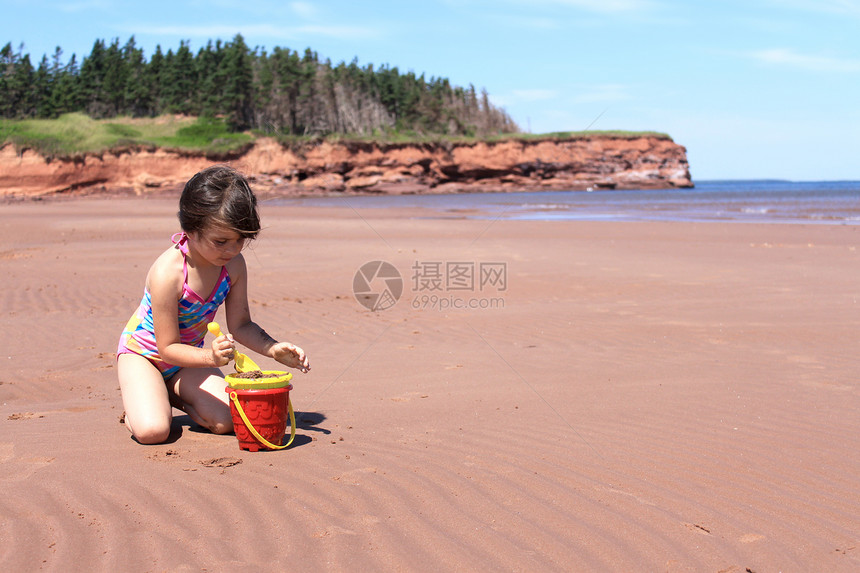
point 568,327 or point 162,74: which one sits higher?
point 162,74

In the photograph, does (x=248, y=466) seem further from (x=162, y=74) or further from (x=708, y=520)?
(x=162, y=74)

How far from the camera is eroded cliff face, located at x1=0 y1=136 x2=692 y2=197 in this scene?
48.8 meters

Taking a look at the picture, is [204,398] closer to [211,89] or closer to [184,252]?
[184,252]

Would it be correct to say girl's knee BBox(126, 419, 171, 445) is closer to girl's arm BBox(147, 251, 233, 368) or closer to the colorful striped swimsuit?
girl's arm BBox(147, 251, 233, 368)

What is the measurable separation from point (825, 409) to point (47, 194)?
51475 millimetres

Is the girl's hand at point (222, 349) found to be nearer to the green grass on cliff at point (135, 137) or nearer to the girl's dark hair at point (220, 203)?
the girl's dark hair at point (220, 203)

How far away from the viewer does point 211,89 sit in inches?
2623

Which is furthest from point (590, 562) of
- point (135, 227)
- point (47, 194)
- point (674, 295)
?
point (47, 194)

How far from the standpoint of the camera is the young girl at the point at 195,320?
148 inches

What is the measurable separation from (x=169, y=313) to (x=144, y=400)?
52 centimetres

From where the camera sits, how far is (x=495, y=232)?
20.8 meters

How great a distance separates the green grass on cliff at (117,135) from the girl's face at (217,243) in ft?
167

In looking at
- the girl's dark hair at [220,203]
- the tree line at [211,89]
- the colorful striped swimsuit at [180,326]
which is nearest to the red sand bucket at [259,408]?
the colorful striped swimsuit at [180,326]

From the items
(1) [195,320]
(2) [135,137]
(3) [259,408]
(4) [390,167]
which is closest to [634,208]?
(4) [390,167]
